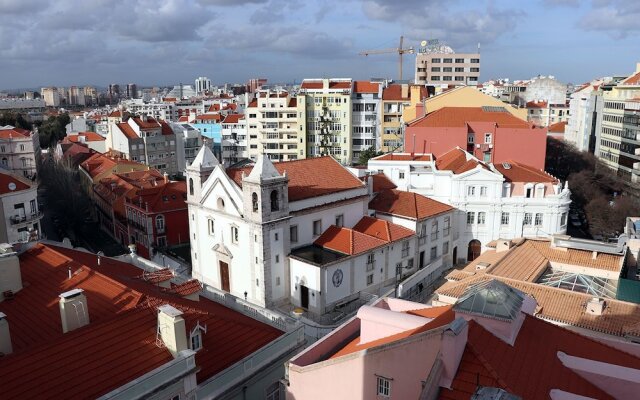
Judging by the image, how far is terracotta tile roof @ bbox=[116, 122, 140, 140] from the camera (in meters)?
83.6

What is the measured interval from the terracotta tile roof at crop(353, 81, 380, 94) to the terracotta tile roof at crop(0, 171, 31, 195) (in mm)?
54874

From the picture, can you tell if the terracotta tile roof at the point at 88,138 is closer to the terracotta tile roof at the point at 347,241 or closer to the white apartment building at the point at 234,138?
the white apartment building at the point at 234,138

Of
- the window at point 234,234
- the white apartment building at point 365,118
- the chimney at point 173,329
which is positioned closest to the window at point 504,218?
the window at point 234,234

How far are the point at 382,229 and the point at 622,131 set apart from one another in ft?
169

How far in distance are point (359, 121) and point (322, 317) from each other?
58.0 metres

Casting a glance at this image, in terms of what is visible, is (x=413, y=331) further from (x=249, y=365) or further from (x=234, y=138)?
(x=234, y=138)

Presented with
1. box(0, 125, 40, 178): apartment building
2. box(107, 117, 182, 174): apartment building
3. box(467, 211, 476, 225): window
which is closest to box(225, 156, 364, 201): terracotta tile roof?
box(467, 211, 476, 225): window

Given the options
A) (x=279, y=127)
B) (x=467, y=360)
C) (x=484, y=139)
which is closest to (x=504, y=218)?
(x=484, y=139)

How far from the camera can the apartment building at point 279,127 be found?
86062mm

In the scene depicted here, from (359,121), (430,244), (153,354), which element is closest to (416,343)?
(153,354)

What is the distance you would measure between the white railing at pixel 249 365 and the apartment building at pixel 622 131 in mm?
58945

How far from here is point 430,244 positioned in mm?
40000

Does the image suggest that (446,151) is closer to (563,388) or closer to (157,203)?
(157,203)

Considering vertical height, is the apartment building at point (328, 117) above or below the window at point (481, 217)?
above
